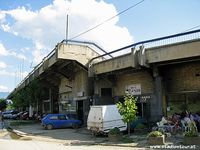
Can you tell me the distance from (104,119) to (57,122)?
10.9 meters

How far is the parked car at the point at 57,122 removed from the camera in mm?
33750

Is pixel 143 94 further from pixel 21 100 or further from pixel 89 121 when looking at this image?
pixel 21 100

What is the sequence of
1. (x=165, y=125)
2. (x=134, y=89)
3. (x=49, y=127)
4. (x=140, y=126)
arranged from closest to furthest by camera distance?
(x=165, y=125) < (x=140, y=126) < (x=134, y=89) < (x=49, y=127)

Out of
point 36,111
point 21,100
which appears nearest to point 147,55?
point 21,100

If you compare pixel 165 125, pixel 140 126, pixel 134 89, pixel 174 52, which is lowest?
pixel 140 126

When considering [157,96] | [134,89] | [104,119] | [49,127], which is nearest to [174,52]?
[157,96]

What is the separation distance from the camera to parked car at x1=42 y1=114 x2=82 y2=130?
33750 millimetres

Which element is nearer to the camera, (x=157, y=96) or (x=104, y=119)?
(x=104, y=119)

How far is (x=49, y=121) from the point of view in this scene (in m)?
33.8

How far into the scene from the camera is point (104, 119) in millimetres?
24172

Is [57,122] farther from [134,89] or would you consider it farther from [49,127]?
[134,89]

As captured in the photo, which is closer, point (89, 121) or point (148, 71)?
point (89, 121)

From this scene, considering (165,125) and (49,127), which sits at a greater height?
(165,125)

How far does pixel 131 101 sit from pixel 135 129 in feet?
14.1
